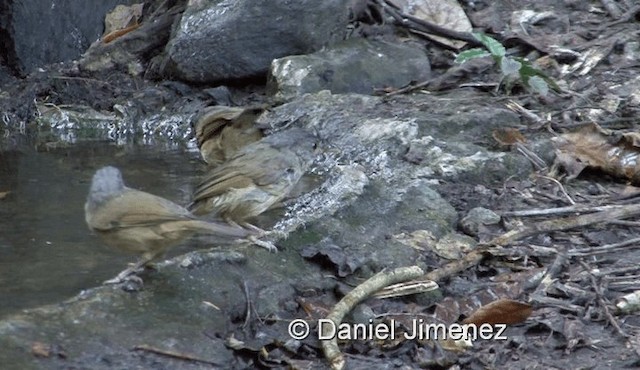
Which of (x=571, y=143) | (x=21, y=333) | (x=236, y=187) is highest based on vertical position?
(x=21, y=333)

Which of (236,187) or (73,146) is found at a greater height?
(236,187)

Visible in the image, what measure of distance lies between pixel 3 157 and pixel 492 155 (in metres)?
3.60

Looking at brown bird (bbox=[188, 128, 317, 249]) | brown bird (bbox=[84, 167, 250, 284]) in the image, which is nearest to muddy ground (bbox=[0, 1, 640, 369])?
brown bird (bbox=[84, 167, 250, 284])

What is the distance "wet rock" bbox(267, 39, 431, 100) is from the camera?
30.3ft

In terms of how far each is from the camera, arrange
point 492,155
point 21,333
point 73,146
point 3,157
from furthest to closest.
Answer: point 73,146 < point 3,157 < point 492,155 < point 21,333

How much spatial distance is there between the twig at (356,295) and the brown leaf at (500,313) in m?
0.40

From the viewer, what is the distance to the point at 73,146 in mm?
9156

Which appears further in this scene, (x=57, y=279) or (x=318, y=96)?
(x=318, y=96)

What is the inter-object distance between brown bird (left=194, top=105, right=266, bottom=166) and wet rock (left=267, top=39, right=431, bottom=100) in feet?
2.99

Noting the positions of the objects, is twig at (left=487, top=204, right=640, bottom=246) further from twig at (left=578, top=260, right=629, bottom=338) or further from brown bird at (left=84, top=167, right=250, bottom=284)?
brown bird at (left=84, top=167, right=250, bottom=284)

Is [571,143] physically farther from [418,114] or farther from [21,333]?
[21,333]

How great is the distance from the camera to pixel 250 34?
9727mm

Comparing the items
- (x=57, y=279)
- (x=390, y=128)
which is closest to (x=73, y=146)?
(x=390, y=128)

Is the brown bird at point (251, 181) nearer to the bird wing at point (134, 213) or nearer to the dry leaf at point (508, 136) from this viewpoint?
the bird wing at point (134, 213)
